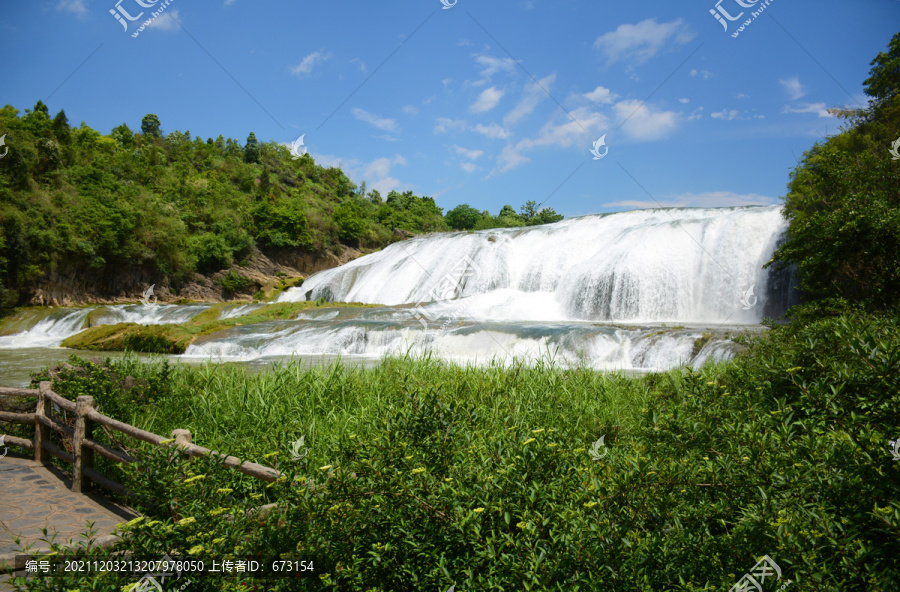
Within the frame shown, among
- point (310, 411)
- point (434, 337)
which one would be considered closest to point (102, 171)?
point (434, 337)

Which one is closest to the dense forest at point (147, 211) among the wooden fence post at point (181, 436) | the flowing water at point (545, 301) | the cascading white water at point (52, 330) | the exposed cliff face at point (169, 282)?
the exposed cliff face at point (169, 282)

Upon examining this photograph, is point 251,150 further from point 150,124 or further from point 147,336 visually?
point 147,336

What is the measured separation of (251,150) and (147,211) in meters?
28.7

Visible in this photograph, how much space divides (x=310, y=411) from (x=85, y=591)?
3541mm

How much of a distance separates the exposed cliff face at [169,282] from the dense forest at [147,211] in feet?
0.72

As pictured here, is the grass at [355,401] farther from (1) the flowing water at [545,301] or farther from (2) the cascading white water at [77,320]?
(2) the cascading white water at [77,320]

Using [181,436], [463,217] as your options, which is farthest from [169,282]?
[463,217]

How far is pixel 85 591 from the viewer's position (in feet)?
5.95

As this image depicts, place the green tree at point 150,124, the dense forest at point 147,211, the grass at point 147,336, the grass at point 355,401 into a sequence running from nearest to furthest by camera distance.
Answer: the grass at point 355,401, the grass at point 147,336, the dense forest at point 147,211, the green tree at point 150,124

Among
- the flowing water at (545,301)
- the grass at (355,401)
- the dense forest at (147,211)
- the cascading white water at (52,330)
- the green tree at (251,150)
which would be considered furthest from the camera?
the green tree at (251,150)

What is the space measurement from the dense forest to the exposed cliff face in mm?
218

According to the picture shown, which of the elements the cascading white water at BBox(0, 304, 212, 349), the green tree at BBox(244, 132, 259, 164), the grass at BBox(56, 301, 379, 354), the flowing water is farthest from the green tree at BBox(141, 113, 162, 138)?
the grass at BBox(56, 301, 379, 354)

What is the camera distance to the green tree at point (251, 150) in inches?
2096

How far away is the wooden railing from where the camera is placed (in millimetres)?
3531
